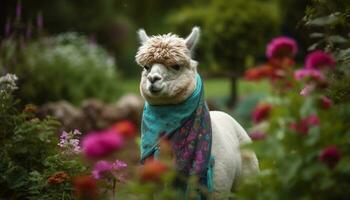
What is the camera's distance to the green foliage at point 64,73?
43.6 ft

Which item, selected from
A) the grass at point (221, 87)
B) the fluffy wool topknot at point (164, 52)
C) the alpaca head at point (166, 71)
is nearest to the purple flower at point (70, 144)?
the alpaca head at point (166, 71)

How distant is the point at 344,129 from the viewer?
3.53 metres

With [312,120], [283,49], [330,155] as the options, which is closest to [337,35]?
[283,49]

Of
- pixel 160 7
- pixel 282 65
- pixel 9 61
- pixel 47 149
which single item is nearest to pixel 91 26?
pixel 160 7

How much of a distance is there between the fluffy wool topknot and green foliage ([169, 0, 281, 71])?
10.7 metres

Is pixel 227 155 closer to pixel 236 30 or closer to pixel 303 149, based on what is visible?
pixel 303 149

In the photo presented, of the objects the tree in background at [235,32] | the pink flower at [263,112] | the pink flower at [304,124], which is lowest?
the pink flower at [304,124]

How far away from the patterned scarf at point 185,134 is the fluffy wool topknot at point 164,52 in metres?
0.25

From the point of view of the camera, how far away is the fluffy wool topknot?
5.07 m

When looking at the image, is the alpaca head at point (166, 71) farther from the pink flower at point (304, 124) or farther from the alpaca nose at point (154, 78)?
the pink flower at point (304, 124)

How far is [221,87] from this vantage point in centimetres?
2112

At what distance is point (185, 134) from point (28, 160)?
1242 mm

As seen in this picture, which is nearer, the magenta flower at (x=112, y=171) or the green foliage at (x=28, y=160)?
the magenta flower at (x=112, y=171)

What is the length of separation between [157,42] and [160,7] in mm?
25863
